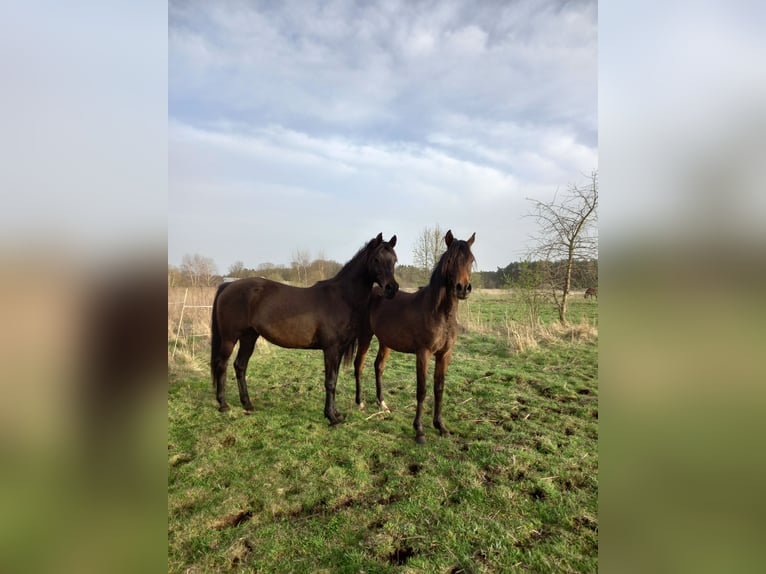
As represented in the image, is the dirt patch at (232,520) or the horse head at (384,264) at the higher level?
Answer: the horse head at (384,264)

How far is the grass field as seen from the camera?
207 cm

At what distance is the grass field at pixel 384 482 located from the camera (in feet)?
6.78

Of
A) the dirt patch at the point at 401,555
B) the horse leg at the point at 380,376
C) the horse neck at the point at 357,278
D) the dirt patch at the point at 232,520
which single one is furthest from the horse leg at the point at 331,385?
the dirt patch at the point at 401,555

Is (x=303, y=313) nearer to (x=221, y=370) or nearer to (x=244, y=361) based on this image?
(x=244, y=361)

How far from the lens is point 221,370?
4539 mm

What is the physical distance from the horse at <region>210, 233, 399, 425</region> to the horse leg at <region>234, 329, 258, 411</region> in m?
0.01

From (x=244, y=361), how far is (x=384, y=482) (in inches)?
111

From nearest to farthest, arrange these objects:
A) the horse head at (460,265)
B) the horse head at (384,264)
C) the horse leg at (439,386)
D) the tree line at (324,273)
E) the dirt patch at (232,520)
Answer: the dirt patch at (232,520) → the horse head at (460,265) → the horse leg at (439,386) → the horse head at (384,264) → the tree line at (324,273)

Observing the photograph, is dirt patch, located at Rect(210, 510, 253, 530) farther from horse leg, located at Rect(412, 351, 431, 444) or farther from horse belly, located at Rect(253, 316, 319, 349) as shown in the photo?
horse belly, located at Rect(253, 316, 319, 349)

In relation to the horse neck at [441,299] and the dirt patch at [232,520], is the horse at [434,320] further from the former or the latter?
the dirt patch at [232,520]

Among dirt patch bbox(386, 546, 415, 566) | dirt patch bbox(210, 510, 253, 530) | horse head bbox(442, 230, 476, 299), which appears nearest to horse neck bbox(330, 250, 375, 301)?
horse head bbox(442, 230, 476, 299)

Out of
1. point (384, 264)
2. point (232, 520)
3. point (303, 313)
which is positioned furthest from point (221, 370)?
point (384, 264)

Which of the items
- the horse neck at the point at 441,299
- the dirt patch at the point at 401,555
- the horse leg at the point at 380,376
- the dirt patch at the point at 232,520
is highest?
the horse neck at the point at 441,299
